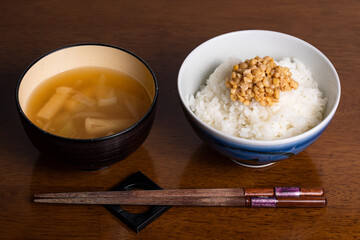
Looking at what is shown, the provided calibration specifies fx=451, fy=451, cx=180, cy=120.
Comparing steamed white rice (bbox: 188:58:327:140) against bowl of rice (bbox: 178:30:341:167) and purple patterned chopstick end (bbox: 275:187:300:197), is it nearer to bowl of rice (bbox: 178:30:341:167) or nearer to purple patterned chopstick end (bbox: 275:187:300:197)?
bowl of rice (bbox: 178:30:341:167)

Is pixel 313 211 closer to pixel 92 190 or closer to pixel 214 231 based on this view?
pixel 214 231

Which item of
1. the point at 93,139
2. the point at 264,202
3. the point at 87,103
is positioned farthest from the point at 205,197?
the point at 87,103

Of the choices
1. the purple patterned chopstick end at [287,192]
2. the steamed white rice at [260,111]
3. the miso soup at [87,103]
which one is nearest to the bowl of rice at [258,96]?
the steamed white rice at [260,111]

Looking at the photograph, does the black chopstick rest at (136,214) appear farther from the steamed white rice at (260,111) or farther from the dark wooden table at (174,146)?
the steamed white rice at (260,111)

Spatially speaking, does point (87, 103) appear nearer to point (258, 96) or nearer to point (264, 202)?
point (258, 96)

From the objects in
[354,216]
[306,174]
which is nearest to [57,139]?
[306,174]
